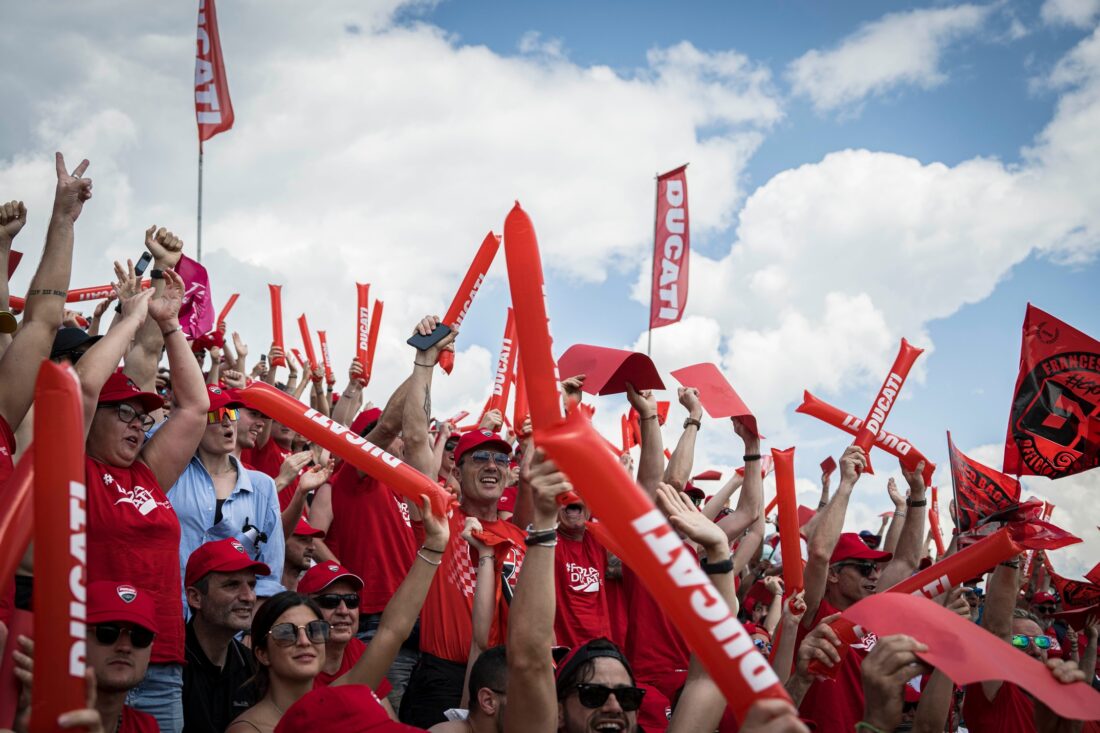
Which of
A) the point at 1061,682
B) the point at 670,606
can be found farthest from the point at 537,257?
the point at 1061,682

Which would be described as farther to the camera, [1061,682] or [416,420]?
[416,420]

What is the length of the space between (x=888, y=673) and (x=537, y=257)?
1.81m

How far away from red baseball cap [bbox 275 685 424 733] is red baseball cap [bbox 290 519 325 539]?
3.29 m

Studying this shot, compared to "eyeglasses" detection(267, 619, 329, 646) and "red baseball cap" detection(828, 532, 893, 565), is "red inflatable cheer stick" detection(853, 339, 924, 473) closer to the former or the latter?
"red baseball cap" detection(828, 532, 893, 565)

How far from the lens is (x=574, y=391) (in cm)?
610

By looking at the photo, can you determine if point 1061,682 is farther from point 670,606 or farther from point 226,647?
point 226,647

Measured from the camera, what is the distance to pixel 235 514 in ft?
19.1

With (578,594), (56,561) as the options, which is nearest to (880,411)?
(578,594)

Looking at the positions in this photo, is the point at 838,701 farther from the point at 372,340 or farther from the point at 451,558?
the point at 372,340

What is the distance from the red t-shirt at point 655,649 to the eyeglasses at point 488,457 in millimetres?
1306

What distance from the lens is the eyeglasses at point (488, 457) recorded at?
250 inches

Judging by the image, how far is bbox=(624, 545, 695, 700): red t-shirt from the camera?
648 cm

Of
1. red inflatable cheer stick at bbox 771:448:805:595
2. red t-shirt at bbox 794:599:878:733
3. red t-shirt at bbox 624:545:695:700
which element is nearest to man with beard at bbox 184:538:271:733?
red t-shirt at bbox 624:545:695:700

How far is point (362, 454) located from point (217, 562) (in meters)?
1.16
